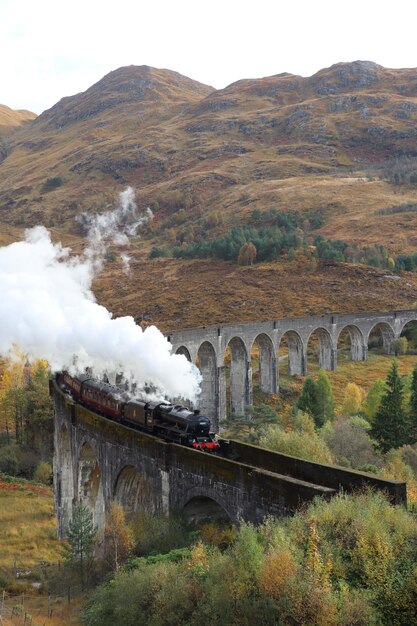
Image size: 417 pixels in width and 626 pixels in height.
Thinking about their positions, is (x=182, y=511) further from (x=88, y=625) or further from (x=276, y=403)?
(x=276, y=403)

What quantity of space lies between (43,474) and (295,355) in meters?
30.6

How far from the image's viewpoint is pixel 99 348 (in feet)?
109

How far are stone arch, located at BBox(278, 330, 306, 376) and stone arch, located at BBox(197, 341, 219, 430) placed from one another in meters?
13.2

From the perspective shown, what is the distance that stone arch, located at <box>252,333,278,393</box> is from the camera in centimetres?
6091

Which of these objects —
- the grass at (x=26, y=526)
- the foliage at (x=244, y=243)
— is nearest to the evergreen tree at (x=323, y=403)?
the grass at (x=26, y=526)

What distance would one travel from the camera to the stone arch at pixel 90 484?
32188 mm

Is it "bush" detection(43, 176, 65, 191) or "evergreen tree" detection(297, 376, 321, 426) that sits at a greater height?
"bush" detection(43, 176, 65, 191)

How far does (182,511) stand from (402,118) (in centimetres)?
19207

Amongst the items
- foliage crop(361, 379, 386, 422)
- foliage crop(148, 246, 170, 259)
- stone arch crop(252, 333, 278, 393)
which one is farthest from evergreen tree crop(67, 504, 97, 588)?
foliage crop(148, 246, 170, 259)

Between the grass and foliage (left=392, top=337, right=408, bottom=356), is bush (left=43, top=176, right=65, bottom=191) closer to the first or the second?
foliage (left=392, top=337, right=408, bottom=356)

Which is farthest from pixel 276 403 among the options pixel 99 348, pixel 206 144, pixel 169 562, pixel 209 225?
pixel 206 144

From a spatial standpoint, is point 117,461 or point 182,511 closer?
point 182,511

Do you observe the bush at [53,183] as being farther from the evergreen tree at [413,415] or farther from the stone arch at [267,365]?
the evergreen tree at [413,415]

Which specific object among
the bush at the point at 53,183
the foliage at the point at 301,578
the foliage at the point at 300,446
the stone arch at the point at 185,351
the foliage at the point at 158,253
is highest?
the bush at the point at 53,183
